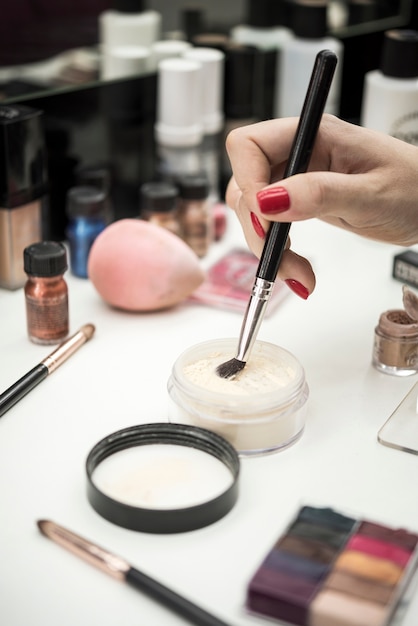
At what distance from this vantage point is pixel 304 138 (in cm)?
65

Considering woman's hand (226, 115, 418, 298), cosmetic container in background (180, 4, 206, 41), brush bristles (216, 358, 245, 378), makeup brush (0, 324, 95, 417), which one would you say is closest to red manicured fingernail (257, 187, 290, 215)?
woman's hand (226, 115, 418, 298)

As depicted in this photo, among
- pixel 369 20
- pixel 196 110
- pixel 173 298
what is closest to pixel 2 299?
pixel 173 298

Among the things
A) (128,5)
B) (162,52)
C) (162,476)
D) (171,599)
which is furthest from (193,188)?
(171,599)

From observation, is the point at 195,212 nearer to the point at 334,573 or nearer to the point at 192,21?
the point at 192,21

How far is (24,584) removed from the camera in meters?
0.49

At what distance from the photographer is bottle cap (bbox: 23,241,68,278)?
2.42ft

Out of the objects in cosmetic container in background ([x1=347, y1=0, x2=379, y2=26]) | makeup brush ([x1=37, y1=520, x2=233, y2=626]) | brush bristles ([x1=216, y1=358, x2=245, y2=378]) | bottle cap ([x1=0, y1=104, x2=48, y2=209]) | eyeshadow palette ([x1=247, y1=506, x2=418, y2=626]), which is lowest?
makeup brush ([x1=37, y1=520, x2=233, y2=626])

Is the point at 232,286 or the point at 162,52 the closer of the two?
the point at 232,286

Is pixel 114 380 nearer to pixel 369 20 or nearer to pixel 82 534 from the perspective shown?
pixel 82 534

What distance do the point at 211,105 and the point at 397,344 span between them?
18.2 inches

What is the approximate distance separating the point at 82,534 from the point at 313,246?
1.80ft

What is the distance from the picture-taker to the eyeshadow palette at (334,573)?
45 cm

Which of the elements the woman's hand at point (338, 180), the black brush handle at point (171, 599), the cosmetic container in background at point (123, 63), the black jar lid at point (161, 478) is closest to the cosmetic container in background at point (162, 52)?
the cosmetic container in background at point (123, 63)

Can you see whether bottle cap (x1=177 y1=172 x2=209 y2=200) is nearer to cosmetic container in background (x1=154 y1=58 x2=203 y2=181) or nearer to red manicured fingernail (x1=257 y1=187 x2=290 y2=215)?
cosmetic container in background (x1=154 y1=58 x2=203 y2=181)
